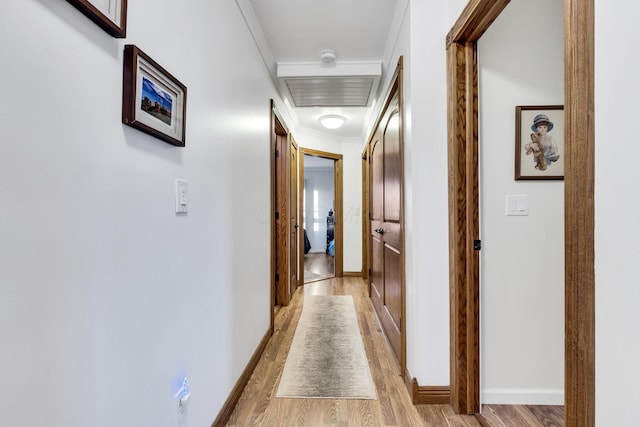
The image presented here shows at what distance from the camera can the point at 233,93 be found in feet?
5.78

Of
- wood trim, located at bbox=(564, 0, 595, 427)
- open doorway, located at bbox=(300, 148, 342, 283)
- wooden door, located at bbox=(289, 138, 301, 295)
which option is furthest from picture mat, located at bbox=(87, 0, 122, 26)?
open doorway, located at bbox=(300, 148, 342, 283)

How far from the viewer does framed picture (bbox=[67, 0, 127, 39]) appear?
0.68 metres

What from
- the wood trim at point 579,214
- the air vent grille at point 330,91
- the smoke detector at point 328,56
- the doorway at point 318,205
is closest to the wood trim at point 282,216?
the air vent grille at point 330,91

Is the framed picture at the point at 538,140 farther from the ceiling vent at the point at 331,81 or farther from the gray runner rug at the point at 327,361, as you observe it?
the gray runner rug at the point at 327,361

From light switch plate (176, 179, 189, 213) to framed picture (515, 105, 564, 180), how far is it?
1.64m

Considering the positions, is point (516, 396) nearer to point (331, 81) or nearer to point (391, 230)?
point (391, 230)

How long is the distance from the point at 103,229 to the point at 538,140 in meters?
1.99

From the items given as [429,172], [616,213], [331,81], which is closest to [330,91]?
[331,81]

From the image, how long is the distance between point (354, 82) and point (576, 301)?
2.51m

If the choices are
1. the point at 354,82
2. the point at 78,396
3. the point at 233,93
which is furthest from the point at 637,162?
the point at 354,82

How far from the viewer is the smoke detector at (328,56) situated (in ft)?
8.41

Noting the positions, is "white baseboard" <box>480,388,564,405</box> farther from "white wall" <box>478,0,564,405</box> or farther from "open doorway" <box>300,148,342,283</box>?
"open doorway" <box>300,148,342,283</box>

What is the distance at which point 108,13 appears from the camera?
759 mm

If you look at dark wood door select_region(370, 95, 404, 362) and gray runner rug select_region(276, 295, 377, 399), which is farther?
dark wood door select_region(370, 95, 404, 362)
